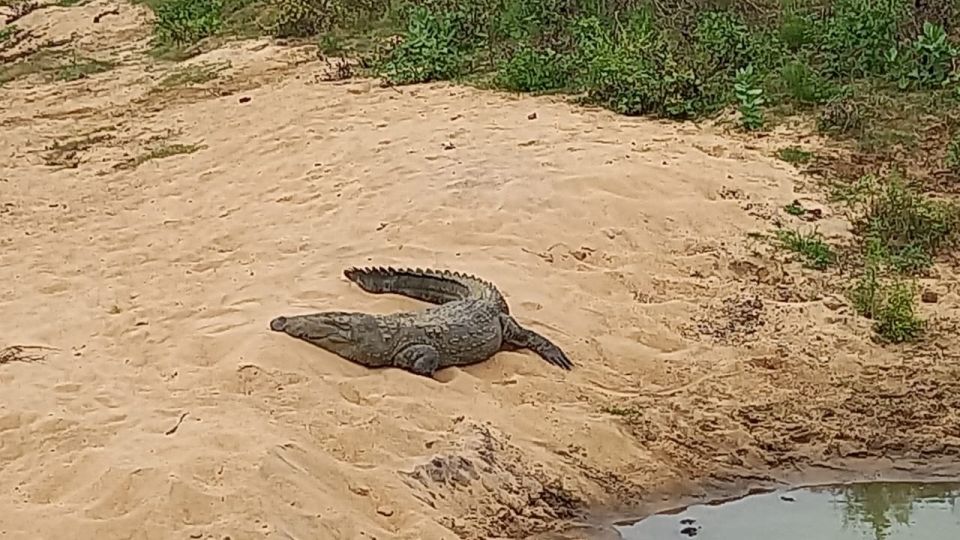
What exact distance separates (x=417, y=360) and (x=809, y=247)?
2.71 m

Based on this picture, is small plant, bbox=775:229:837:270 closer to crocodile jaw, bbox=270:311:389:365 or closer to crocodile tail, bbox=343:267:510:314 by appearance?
crocodile tail, bbox=343:267:510:314

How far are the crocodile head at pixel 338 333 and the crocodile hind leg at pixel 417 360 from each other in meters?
0.10

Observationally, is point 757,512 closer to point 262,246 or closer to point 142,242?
point 262,246

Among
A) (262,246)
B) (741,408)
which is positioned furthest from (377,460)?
(262,246)

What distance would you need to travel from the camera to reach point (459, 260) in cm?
733

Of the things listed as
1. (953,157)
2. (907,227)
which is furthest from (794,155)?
(907,227)

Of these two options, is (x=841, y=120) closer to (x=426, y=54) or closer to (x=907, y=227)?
(x=907, y=227)

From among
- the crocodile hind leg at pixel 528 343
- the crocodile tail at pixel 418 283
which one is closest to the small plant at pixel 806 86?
the crocodile tail at pixel 418 283

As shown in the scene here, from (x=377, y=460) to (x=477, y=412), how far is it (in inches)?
25.9

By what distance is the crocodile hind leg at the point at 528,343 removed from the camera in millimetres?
6305

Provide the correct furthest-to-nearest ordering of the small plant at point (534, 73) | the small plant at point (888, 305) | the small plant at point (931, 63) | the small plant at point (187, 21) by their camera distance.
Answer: the small plant at point (187, 21), the small plant at point (534, 73), the small plant at point (931, 63), the small plant at point (888, 305)

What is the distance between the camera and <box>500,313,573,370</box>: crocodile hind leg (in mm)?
6305

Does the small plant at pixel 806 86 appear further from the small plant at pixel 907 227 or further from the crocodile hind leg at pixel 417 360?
the crocodile hind leg at pixel 417 360

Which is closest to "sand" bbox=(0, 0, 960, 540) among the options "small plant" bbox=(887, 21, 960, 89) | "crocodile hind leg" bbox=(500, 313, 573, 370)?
"crocodile hind leg" bbox=(500, 313, 573, 370)
